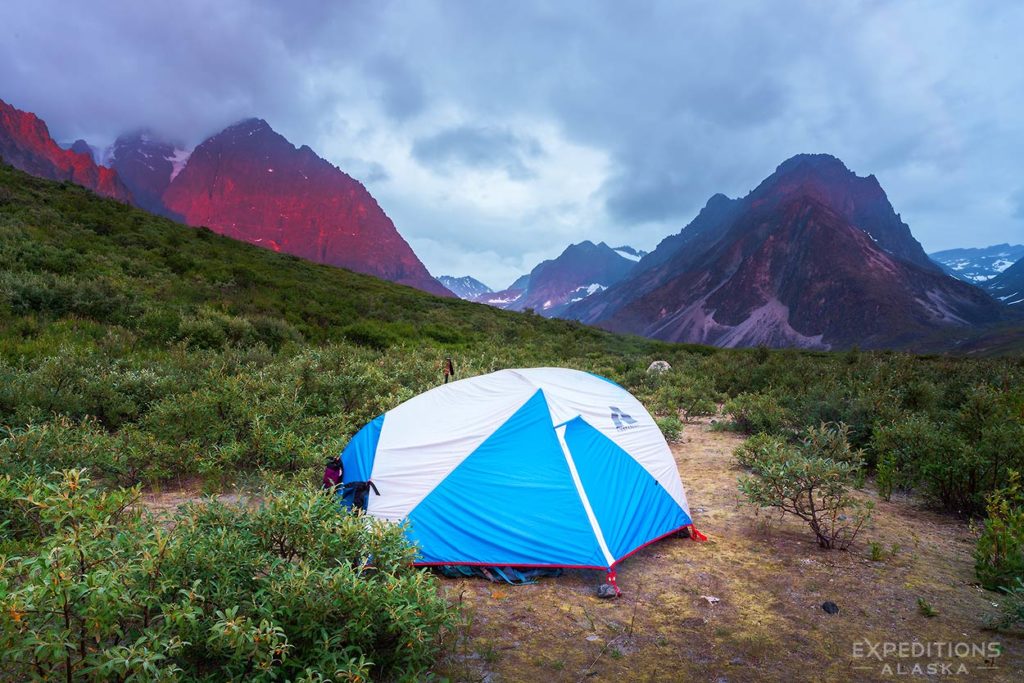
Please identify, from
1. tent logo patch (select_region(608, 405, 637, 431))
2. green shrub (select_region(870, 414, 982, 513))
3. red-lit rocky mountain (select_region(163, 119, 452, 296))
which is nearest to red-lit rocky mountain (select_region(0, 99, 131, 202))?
red-lit rocky mountain (select_region(163, 119, 452, 296))

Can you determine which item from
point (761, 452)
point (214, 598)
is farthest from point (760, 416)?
point (214, 598)

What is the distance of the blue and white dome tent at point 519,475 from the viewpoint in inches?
207

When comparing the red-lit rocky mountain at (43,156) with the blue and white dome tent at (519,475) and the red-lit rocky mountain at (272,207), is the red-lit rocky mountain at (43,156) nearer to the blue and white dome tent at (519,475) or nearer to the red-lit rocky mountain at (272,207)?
the red-lit rocky mountain at (272,207)

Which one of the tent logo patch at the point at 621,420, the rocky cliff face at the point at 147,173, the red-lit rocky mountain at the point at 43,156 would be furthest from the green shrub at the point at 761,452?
the rocky cliff face at the point at 147,173

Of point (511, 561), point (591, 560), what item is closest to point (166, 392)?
point (511, 561)

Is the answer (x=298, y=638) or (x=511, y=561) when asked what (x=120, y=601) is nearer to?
(x=298, y=638)

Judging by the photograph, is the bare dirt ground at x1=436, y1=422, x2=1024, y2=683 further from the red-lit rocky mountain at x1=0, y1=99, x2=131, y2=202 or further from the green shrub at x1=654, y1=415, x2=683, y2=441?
the red-lit rocky mountain at x1=0, y1=99, x2=131, y2=202

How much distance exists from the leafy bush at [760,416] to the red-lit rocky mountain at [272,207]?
6666 inches

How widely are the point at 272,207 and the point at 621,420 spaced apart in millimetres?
204948

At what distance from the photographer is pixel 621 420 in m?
6.82

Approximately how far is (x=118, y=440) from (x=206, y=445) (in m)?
1.14

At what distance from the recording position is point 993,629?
4148 mm

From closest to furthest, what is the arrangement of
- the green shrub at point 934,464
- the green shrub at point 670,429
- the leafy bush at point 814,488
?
1. the leafy bush at point 814,488
2. the green shrub at point 934,464
3. the green shrub at point 670,429

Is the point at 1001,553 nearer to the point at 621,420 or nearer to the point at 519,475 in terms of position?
the point at 621,420
